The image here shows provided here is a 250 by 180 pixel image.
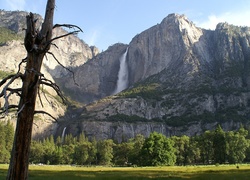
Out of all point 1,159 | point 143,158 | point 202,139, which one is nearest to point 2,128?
point 1,159

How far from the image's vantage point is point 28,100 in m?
10.7

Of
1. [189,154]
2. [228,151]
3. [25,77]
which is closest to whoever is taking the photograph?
[25,77]

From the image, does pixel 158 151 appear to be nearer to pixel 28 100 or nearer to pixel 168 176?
pixel 168 176

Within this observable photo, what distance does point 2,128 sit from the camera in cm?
17012

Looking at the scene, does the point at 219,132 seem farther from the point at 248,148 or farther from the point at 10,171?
the point at 10,171

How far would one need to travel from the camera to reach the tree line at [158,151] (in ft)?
358

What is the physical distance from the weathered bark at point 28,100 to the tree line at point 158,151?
9782 centimetres

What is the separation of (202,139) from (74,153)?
7221cm

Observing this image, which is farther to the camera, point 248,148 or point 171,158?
point 248,148

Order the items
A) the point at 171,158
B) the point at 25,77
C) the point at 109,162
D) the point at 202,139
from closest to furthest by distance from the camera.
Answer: the point at 25,77 < the point at 171,158 < the point at 202,139 < the point at 109,162

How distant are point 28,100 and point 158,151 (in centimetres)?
10040

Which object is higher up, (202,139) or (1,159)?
(202,139)

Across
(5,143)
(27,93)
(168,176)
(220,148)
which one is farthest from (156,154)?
(27,93)

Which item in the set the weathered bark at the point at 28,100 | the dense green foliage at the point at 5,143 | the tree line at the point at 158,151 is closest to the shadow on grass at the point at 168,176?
the weathered bark at the point at 28,100
